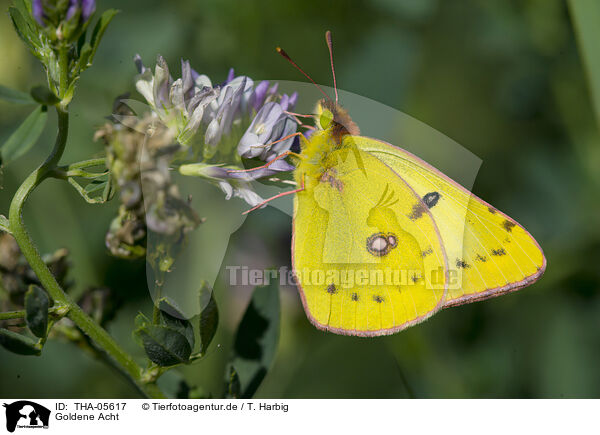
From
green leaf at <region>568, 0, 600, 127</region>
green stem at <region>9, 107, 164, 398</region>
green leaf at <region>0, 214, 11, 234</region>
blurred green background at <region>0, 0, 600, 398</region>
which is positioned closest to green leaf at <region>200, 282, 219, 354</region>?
green stem at <region>9, 107, 164, 398</region>

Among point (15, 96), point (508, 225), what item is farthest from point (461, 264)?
point (15, 96)

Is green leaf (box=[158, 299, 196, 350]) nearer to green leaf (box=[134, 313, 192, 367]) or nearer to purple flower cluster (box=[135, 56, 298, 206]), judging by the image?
green leaf (box=[134, 313, 192, 367])

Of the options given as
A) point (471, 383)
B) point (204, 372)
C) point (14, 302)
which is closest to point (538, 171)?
point (471, 383)

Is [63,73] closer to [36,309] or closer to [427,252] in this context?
[36,309]

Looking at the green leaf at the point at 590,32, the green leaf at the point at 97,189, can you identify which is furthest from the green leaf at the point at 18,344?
the green leaf at the point at 590,32

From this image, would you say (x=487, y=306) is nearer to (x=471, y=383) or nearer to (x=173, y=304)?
(x=471, y=383)
